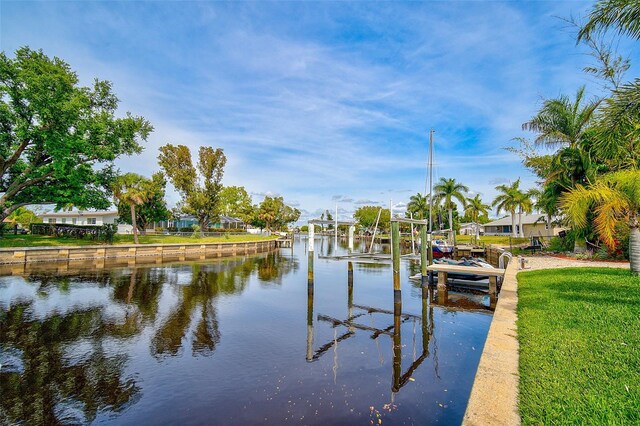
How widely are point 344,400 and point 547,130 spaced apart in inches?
1287

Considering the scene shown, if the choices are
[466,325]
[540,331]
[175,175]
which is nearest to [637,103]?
[540,331]

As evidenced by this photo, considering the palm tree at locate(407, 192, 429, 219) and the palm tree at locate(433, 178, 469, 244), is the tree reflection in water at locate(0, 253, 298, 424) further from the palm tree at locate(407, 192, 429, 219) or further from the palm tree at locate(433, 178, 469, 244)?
the palm tree at locate(407, 192, 429, 219)

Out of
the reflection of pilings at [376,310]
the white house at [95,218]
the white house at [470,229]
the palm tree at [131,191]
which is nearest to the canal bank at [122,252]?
the palm tree at [131,191]

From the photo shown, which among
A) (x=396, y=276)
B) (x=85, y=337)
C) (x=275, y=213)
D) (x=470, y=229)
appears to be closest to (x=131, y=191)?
(x=85, y=337)

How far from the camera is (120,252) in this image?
34156 mm

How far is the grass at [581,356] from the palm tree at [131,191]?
39.9 metres

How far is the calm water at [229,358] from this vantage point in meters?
7.31

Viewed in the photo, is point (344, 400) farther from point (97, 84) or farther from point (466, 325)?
point (97, 84)

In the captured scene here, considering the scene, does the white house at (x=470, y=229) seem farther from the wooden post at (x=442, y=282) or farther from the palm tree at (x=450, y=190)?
the wooden post at (x=442, y=282)

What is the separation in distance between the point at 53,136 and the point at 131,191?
33.4ft

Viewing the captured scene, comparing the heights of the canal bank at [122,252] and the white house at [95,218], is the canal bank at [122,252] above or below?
below

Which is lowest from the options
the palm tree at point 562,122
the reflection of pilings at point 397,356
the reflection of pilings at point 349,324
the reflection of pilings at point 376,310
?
the reflection of pilings at point 397,356

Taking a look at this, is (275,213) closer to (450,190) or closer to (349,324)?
(450,190)

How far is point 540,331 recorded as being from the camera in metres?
7.76
